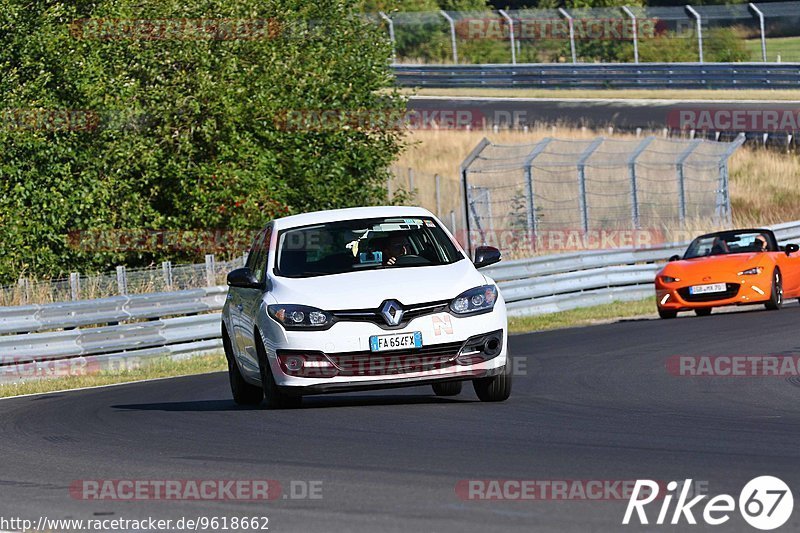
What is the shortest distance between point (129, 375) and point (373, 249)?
8070 mm

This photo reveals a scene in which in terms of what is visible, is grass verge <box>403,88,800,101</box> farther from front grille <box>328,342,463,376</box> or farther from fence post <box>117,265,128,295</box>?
front grille <box>328,342,463,376</box>

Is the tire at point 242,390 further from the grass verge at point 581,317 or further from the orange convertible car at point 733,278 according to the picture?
the grass verge at point 581,317

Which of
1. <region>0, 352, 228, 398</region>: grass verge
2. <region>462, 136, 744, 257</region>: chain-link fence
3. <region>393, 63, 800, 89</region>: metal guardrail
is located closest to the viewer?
<region>0, 352, 228, 398</region>: grass verge

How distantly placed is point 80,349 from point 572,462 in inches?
497

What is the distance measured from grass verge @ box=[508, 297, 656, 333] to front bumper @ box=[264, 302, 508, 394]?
38.8 ft

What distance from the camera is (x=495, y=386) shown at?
1154 cm

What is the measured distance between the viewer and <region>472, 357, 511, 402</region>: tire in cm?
1148

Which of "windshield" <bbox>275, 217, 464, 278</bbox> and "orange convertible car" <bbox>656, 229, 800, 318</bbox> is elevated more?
"windshield" <bbox>275, 217, 464, 278</bbox>

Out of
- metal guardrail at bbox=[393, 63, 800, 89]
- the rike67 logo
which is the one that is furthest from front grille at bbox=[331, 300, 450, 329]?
metal guardrail at bbox=[393, 63, 800, 89]

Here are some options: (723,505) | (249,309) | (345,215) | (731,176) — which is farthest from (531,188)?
(723,505)

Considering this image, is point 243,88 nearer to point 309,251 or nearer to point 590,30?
point 309,251

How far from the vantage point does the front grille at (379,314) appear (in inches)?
428

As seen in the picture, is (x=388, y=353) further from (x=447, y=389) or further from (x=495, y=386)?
(x=447, y=389)

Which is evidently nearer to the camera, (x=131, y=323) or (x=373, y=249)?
(x=373, y=249)
